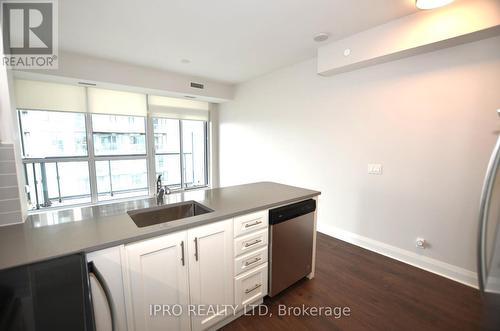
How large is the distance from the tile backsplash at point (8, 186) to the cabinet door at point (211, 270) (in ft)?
3.80

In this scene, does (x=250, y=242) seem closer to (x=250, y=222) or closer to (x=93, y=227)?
(x=250, y=222)

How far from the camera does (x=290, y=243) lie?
1894mm

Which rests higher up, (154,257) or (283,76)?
(283,76)

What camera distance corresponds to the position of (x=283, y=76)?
372cm

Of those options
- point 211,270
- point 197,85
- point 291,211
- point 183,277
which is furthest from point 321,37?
point 183,277

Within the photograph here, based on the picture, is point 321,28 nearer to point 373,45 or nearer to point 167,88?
point 373,45

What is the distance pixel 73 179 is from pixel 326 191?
465 cm

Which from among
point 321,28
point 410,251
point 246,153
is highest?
point 321,28

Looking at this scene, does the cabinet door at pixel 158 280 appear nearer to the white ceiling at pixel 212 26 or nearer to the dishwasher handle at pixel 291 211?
the dishwasher handle at pixel 291 211

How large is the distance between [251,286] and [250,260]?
Answer: 236 millimetres

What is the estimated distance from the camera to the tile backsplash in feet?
4.33

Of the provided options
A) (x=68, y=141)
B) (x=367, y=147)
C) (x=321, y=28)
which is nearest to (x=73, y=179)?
(x=68, y=141)

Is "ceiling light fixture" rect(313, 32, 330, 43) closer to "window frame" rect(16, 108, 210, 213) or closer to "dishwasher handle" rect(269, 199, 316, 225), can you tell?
"dishwasher handle" rect(269, 199, 316, 225)

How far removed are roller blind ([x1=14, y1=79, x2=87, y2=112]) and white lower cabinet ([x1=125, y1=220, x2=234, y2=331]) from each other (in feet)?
12.5
